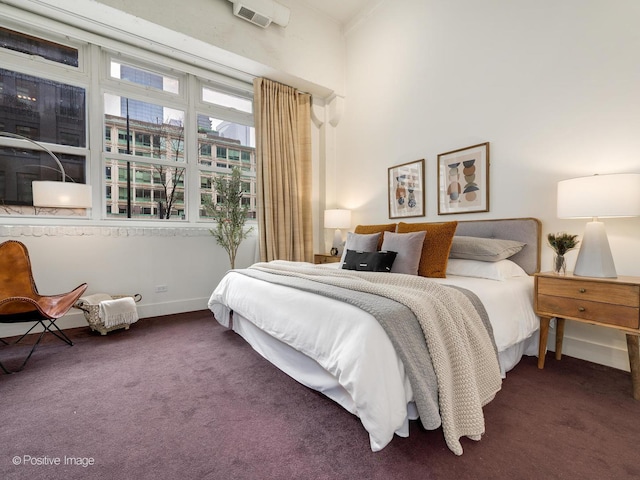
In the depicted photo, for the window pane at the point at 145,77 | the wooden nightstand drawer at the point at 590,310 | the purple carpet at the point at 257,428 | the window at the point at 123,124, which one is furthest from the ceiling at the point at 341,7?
the purple carpet at the point at 257,428

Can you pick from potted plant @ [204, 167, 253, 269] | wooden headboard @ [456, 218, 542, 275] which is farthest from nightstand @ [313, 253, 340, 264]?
wooden headboard @ [456, 218, 542, 275]

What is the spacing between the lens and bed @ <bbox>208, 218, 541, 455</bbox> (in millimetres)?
1220

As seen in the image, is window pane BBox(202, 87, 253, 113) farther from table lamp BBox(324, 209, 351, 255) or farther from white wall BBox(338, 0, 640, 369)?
table lamp BBox(324, 209, 351, 255)

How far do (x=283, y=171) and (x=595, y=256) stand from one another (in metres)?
3.35

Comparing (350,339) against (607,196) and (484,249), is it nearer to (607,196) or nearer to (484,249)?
(484,249)

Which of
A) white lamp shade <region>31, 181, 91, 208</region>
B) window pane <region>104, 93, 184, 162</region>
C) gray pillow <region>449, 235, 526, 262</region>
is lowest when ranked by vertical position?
gray pillow <region>449, 235, 526, 262</region>

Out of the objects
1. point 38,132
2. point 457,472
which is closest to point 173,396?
point 457,472

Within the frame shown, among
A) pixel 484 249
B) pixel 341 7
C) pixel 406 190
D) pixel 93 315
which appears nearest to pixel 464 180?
pixel 406 190

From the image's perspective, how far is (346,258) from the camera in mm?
2756

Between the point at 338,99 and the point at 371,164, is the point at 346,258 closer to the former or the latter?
the point at 371,164

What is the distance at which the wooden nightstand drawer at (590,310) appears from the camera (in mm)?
1655

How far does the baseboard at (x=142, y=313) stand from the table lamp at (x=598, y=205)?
3711mm

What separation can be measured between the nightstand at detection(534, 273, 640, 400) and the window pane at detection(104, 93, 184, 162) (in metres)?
4.03

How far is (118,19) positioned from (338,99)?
2696 millimetres
